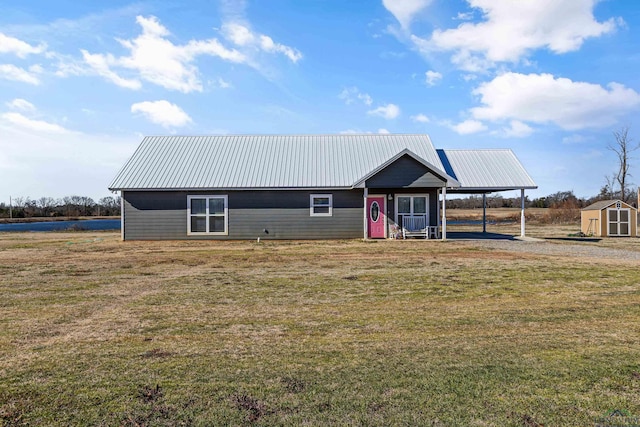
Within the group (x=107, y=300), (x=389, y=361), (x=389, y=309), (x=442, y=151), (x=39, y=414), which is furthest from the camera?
(x=442, y=151)

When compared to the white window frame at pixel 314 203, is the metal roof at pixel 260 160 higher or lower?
higher

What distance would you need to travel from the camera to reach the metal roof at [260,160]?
831 inches

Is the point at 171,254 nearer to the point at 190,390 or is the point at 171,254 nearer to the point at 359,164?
the point at 359,164

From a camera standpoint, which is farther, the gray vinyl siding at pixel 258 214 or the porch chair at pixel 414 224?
the gray vinyl siding at pixel 258 214

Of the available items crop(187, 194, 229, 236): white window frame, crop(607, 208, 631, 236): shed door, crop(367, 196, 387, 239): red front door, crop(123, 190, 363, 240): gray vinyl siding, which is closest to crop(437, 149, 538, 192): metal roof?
crop(367, 196, 387, 239): red front door

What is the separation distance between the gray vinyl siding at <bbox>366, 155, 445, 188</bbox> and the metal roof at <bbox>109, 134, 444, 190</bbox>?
0.77m

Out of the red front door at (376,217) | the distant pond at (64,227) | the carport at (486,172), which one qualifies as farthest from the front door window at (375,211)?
the distant pond at (64,227)

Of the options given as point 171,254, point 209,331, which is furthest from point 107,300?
point 171,254

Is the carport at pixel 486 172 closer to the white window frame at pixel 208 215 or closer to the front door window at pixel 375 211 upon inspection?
the front door window at pixel 375 211

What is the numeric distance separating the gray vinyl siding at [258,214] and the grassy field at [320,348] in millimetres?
10861

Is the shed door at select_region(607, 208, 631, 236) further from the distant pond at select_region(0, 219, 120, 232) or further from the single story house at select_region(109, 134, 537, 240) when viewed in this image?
the distant pond at select_region(0, 219, 120, 232)

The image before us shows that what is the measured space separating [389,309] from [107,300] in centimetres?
482

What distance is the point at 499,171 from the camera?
75.2ft

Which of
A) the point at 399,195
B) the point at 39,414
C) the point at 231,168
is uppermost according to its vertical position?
the point at 231,168
